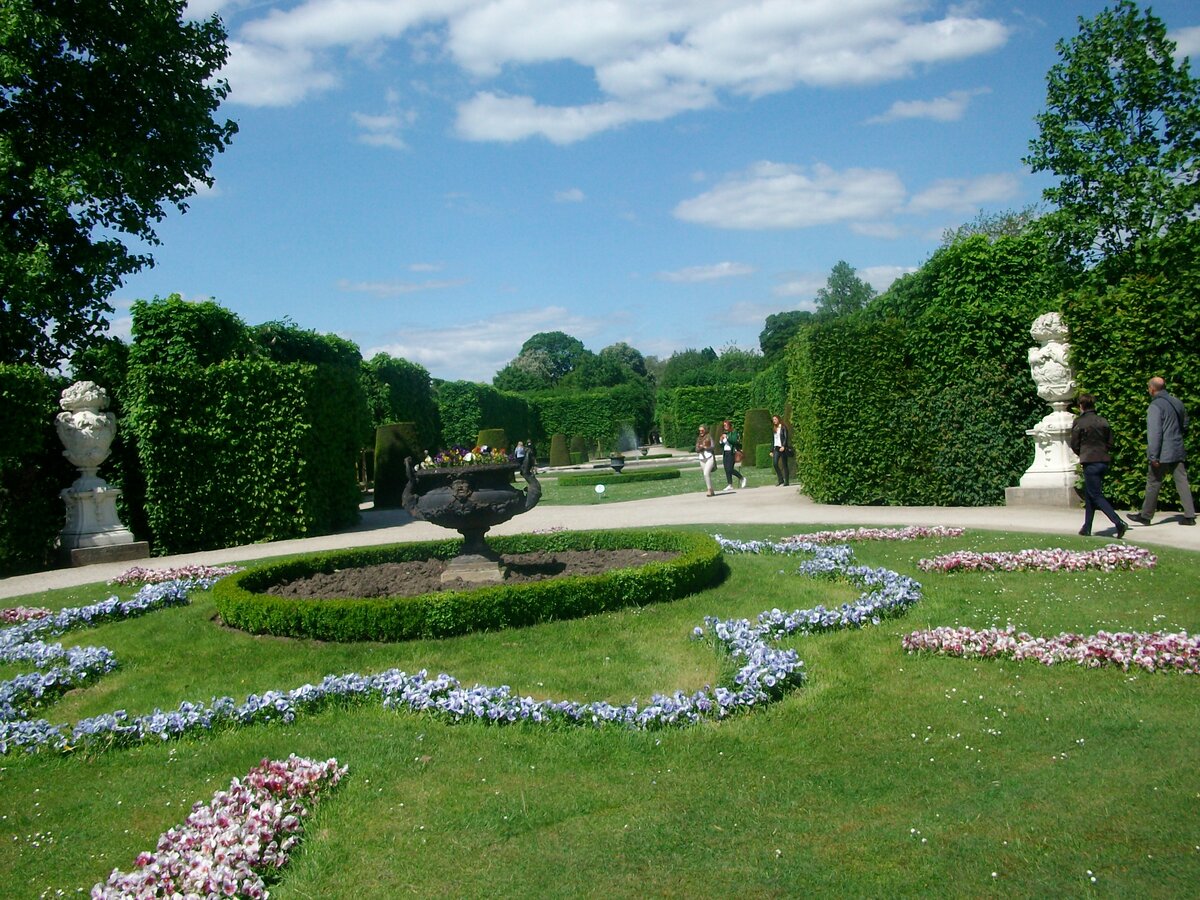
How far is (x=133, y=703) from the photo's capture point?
6379 mm

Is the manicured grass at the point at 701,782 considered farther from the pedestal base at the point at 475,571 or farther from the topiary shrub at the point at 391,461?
the topiary shrub at the point at 391,461

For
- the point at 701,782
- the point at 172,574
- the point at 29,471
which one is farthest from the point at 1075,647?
the point at 29,471

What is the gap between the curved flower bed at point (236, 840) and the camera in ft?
12.0

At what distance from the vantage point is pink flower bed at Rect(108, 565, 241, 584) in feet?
38.1

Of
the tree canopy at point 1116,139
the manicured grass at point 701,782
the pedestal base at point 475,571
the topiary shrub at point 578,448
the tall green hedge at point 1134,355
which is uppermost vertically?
the tree canopy at point 1116,139

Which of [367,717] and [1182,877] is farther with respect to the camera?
[367,717]

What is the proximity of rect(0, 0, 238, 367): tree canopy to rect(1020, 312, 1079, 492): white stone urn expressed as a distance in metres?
15.9

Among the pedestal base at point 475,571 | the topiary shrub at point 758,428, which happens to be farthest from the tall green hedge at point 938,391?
the topiary shrub at point 758,428

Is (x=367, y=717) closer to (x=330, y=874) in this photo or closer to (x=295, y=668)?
(x=295, y=668)

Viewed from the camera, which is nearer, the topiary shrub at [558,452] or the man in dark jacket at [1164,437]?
the man in dark jacket at [1164,437]

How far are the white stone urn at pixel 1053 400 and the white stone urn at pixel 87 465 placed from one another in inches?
576

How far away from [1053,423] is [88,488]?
15.2 meters

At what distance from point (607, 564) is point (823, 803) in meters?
5.74

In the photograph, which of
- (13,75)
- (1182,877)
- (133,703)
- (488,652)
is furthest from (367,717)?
(13,75)
